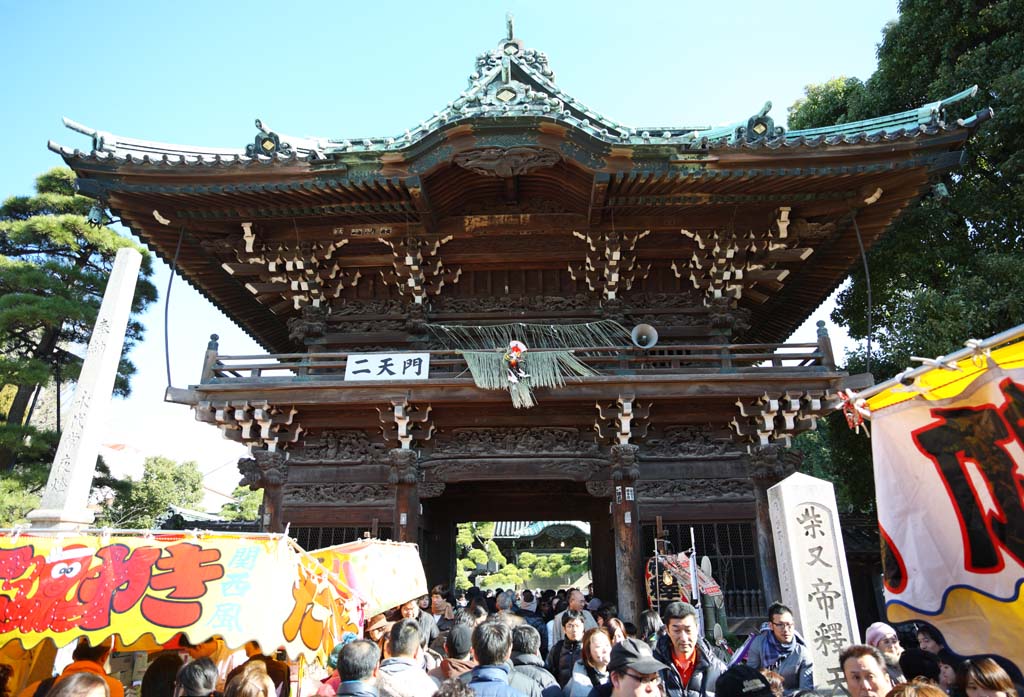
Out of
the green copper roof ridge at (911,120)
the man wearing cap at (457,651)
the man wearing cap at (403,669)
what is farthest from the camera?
the green copper roof ridge at (911,120)

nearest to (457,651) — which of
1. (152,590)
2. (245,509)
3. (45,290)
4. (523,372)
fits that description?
(152,590)

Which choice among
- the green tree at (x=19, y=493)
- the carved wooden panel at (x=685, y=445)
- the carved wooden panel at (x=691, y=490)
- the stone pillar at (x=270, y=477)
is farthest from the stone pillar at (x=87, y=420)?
the green tree at (x=19, y=493)

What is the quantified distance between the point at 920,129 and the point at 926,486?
7.01 metres

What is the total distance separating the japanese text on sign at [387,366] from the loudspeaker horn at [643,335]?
3.64 meters

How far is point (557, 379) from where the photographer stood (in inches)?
372

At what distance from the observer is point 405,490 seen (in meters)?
10.0

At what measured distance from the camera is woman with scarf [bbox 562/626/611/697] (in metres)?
4.20

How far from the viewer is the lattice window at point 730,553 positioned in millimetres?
9336

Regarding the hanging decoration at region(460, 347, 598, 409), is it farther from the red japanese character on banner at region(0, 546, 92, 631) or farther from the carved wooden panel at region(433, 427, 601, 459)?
the red japanese character on banner at region(0, 546, 92, 631)

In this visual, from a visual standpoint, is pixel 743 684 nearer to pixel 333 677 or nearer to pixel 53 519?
pixel 333 677

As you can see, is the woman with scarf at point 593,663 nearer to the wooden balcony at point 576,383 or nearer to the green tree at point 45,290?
the wooden balcony at point 576,383

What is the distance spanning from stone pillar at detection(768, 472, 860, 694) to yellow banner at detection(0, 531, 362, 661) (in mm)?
3932

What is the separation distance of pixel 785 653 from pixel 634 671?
232cm

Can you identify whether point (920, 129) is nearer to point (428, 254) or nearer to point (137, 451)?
point (428, 254)
